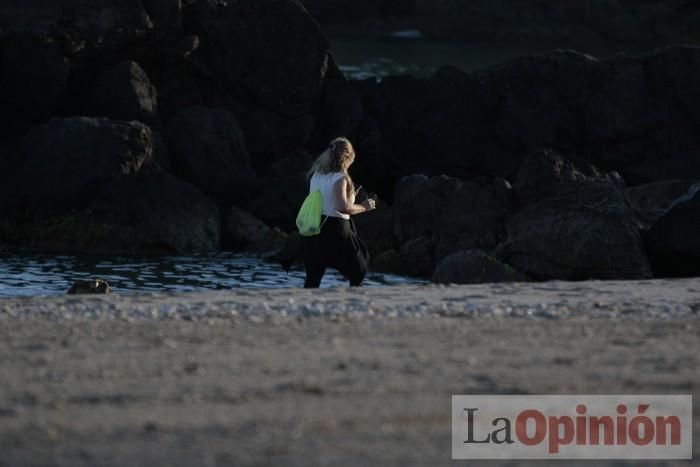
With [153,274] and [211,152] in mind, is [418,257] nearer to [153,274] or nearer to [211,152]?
[153,274]

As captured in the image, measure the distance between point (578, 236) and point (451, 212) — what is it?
3651 millimetres

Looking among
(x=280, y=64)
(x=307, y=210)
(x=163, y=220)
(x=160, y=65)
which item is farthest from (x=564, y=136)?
(x=307, y=210)

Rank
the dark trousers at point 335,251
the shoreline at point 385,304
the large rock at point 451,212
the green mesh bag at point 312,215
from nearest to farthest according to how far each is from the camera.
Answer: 1. the shoreline at point 385,304
2. the green mesh bag at point 312,215
3. the dark trousers at point 335,251
4. the large rock at point 451,212

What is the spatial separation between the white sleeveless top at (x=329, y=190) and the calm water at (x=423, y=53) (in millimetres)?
45887

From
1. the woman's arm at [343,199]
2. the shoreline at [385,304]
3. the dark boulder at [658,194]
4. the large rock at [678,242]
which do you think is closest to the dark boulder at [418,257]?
the large rock at [678,242]

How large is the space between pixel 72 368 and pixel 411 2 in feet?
219

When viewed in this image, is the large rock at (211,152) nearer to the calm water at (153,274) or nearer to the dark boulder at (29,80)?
the dark boulder at (29,80)

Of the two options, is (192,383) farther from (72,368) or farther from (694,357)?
(694,357)

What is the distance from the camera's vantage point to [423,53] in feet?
228

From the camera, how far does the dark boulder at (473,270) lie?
19469mm

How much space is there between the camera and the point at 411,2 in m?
74.4

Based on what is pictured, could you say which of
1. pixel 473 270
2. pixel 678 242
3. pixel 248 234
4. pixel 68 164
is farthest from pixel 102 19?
pixel 678 242

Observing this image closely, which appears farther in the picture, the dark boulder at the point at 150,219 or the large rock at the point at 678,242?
the dark boulder at the point at 150,219
